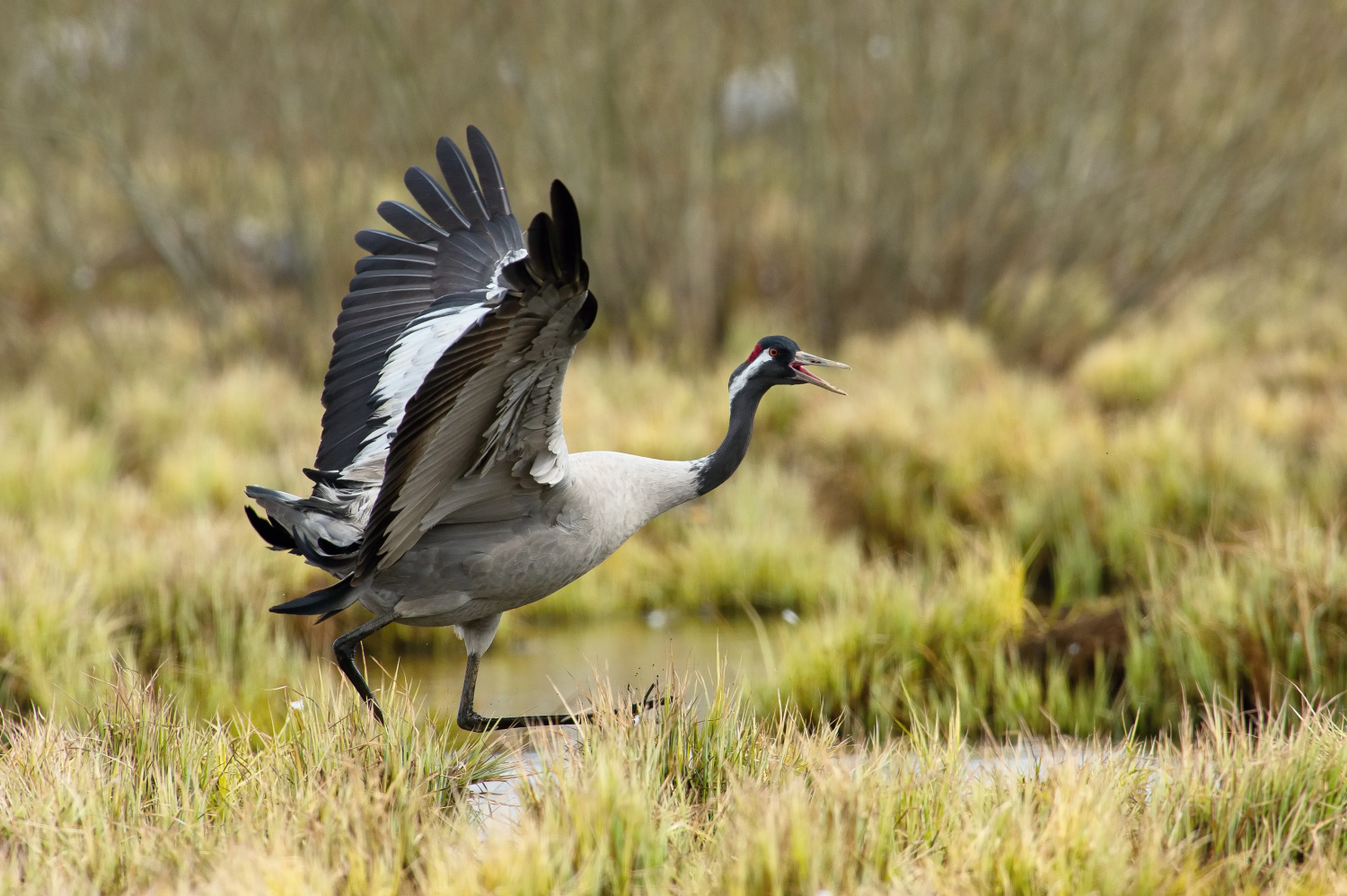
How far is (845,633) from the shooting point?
4969 mm

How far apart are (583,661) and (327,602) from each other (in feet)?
6.75

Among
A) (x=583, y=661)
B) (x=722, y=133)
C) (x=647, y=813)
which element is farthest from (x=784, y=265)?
(x=647, y=813)

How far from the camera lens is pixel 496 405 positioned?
3277mm

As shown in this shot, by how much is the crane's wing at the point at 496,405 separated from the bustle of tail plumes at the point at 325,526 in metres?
0.12

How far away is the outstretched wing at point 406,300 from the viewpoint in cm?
402

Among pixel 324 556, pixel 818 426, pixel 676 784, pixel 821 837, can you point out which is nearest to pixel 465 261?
pixel 324 556

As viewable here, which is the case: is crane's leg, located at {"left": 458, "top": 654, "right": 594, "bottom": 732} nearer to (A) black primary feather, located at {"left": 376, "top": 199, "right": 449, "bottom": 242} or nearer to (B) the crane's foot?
(B) the crane's foot

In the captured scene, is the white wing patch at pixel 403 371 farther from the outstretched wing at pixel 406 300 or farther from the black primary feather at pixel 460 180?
the black primary feather at pixel 460 180

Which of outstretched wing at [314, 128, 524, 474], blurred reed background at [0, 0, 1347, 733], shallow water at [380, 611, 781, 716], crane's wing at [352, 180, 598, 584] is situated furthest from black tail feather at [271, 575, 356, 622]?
blurred reed background at [0, 0, 1347, 733]

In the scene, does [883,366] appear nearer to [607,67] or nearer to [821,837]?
[607,67]

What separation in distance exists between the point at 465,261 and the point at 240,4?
6.87m

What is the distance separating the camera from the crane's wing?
2863 millimetres

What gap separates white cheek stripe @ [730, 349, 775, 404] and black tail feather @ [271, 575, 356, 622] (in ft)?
4.57

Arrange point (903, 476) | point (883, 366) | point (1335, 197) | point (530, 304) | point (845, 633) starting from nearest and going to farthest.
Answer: point (530, 304), point (845, 633), point (903, 476), point (883, 366), point (1335, 197)
